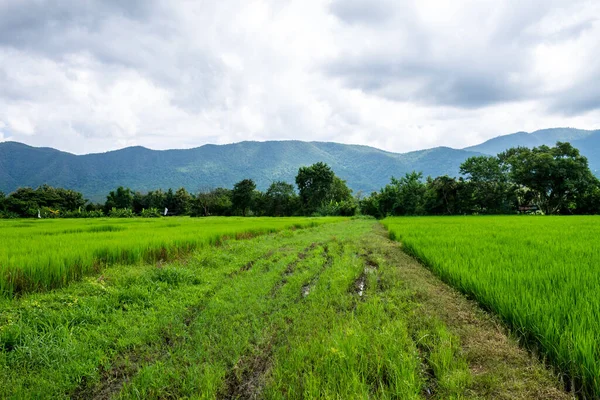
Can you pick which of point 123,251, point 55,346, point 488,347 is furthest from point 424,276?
point 123,251

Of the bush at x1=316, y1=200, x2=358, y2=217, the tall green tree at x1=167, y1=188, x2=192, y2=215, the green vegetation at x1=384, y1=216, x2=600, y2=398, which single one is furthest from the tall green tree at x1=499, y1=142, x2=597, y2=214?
the tall green tree at x1=167, y1=188, x2=192, y2=215

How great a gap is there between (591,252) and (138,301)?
8942mm

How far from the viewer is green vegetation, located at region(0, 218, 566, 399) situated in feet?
Answer: 7.38

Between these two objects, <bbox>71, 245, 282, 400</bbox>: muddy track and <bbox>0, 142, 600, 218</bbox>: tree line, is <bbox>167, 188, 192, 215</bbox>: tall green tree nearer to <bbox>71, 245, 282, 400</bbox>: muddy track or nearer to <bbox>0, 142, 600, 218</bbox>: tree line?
<bbox>0, 142, 600, 218</bbox>: tree line

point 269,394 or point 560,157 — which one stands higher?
point 560,157

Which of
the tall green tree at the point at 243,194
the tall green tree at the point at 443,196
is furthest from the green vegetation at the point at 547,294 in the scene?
the tall green tree at the point at 243,194

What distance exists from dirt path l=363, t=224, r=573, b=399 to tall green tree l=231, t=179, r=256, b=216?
48.9m

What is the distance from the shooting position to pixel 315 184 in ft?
164

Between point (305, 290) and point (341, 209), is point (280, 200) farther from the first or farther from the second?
point (305, 290)

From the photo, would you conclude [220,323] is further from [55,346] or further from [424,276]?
[424,276]

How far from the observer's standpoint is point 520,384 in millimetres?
2168

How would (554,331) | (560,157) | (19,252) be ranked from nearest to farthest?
(554,331) → (19,252) → (560,157)

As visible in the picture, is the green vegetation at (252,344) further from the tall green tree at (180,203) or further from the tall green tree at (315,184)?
the tall green tree at (180,203)

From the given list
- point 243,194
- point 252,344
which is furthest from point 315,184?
point 252,344
